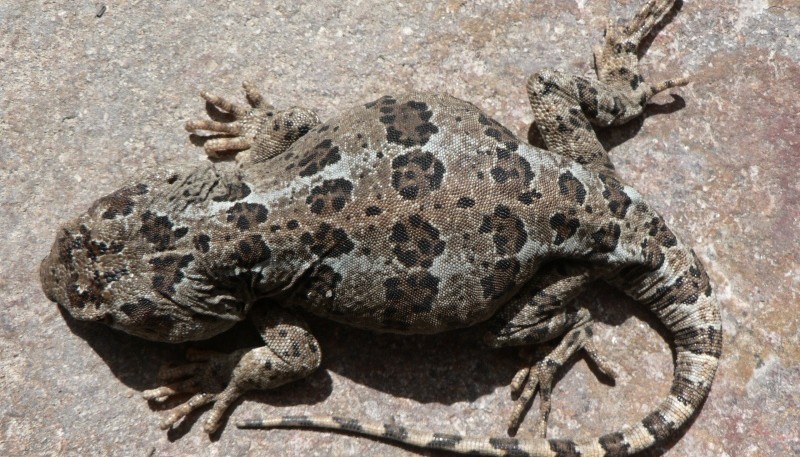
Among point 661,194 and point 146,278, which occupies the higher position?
point 146,278

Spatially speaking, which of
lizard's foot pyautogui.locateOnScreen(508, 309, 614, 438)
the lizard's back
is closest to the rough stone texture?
lizard's foot pyautogui.locateOnScreen(508, 309, 614, 438)

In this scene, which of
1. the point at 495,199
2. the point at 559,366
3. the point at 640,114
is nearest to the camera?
the point at 495,199

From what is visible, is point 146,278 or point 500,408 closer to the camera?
point 146,278

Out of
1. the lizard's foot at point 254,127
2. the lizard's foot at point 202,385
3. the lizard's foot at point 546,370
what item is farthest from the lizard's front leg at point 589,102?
the lizard's foot at point 202,385

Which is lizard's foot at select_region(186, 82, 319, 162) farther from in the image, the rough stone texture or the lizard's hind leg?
the lizard's hind leg

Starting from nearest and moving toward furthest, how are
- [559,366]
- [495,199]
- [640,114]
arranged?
[495,199] → [559,366] → [640,114]

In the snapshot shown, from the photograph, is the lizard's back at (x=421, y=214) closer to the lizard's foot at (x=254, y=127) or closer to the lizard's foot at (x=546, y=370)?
the lizard's foot at (x=254, y=127)

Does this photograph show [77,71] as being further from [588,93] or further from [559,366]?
[559,366]

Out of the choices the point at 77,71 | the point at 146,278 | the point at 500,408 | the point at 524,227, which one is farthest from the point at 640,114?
the point at 77,71
